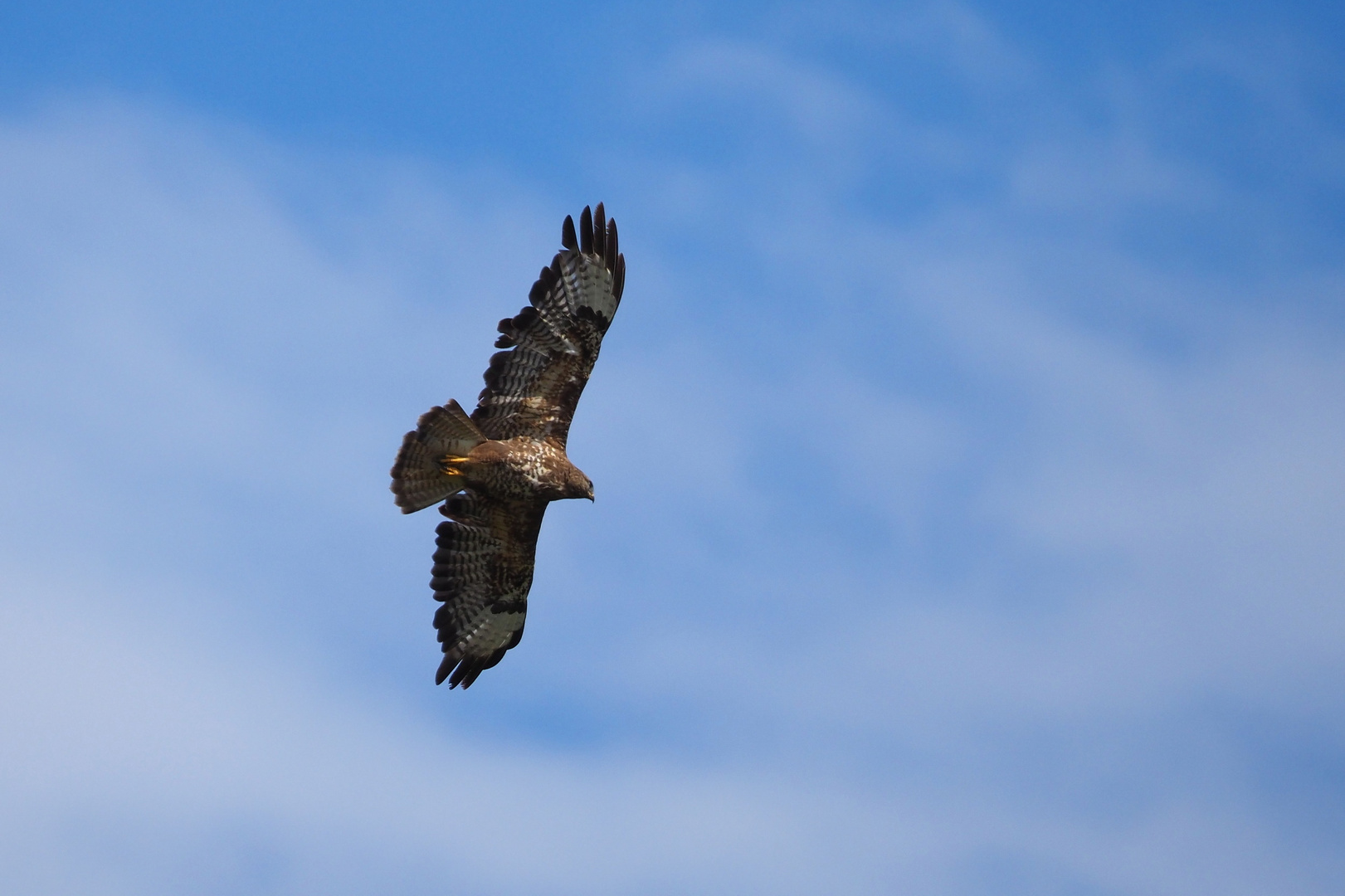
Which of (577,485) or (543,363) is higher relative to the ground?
(543,363)

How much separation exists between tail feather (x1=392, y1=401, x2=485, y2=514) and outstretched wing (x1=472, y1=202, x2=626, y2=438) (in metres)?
0.29

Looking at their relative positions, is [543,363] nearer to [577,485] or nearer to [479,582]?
[577,485]

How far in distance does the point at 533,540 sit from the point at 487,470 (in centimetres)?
115

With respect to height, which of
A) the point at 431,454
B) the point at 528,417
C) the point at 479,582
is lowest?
the point at 479,582

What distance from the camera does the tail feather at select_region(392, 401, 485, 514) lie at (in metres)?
14.6

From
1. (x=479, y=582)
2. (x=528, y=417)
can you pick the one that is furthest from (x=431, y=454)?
(x=479, y=582)

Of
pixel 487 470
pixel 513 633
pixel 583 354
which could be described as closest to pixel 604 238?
pixel 583 354

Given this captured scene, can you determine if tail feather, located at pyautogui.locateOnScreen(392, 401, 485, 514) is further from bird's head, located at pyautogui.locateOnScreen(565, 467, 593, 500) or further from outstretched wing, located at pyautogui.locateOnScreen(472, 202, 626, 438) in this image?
bird's head, located at pyautogui.locateOnScreen(565, 467, 593, 500)

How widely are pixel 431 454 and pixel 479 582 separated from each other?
1691 millimetres

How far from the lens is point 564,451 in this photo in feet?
49.0

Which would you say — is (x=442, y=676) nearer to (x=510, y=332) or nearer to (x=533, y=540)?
(x=533, y=540)

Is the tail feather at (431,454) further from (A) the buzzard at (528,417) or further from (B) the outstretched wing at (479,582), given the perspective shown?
(B) the outstretched wing at (479,582)

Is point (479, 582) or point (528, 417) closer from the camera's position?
point (528, 417)

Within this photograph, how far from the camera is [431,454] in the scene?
1466 centimetres
